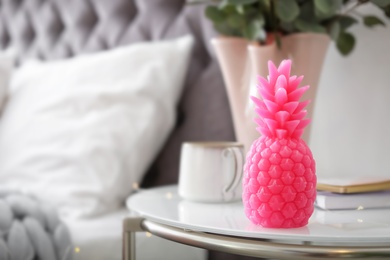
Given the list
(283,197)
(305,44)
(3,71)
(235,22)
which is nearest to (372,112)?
(305,44)

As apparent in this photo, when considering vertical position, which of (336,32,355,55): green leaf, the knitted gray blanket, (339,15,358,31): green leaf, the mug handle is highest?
(339,15,358,31): green leaf

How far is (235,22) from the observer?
999mm

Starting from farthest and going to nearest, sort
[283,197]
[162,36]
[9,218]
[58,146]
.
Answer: [162,36] < [58,146] < [9,218] < [283,197]

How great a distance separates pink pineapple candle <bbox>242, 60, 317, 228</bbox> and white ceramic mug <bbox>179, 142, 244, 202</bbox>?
0.58 feet

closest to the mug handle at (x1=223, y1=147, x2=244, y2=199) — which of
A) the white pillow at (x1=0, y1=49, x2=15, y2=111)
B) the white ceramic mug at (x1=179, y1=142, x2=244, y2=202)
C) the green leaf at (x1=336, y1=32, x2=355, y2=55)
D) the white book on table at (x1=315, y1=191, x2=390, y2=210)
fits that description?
the white ceramic mug at (x1=179, y1=142, x2=244, y2=202)

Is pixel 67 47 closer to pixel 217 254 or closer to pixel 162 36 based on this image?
pixel 162 36

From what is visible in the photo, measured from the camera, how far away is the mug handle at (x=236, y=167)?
0.82m

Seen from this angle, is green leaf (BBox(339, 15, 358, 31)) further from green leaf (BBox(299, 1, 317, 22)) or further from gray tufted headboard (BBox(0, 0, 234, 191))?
gray tufted headboard (BBox(0, 0, 234, 191))

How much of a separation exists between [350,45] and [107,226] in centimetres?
61

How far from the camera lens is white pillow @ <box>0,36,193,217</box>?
1146 millimetres

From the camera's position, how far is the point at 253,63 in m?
0.98

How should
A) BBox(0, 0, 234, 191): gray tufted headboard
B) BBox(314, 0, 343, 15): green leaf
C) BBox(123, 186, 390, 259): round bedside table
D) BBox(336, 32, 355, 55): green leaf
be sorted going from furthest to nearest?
BBox(0, 0, 234, 191): gray tufted headboard
BBox(336, 32, 355, 55): green leaf
BBox(314, 0, 343, 15): green leaf
BBox(123, 186, 390, 259): round bedside table

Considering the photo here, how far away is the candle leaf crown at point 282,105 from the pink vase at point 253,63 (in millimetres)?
333

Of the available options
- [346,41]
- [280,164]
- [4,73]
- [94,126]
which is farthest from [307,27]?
[4,73]
